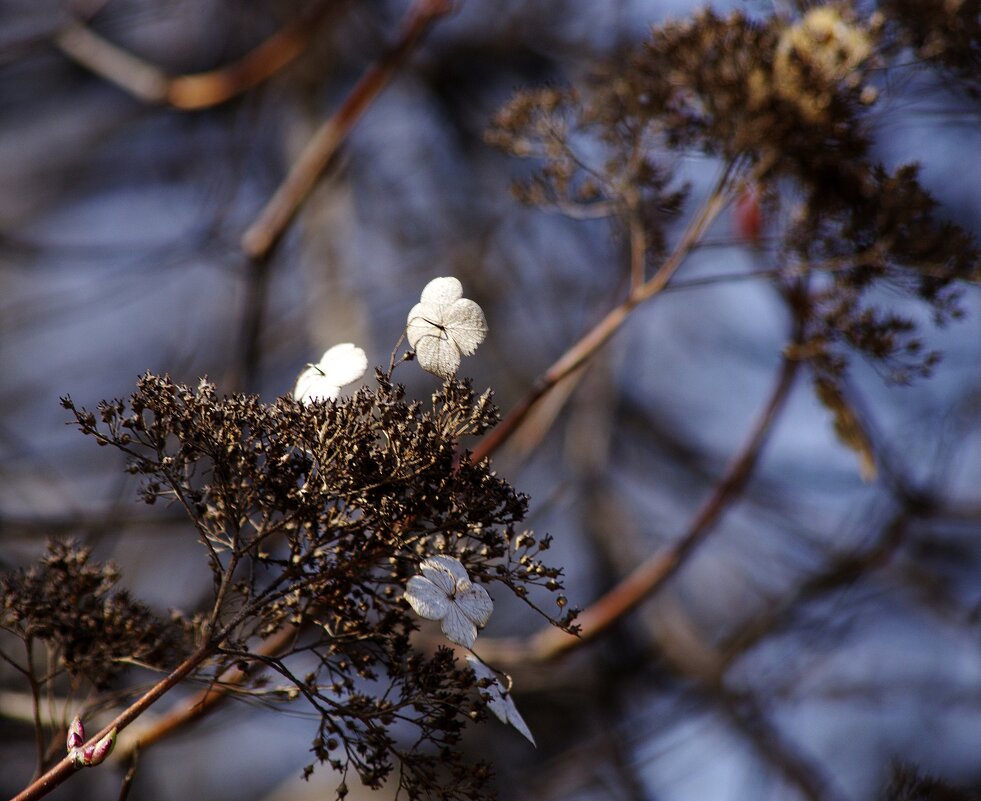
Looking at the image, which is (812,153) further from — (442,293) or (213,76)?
(213,76)

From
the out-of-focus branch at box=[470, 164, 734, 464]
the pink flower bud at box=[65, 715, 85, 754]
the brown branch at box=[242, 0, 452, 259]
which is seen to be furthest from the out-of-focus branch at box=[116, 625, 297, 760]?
the brown branch at box=[242, 0, 452, 259]

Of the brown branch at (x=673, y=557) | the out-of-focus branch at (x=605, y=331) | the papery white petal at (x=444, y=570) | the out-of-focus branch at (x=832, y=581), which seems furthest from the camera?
the out-of-focus branch at (x=832, y=581)

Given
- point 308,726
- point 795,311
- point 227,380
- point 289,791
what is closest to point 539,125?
point 795,311

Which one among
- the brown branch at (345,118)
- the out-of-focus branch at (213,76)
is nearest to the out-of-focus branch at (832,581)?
the brown branch at (345,118)

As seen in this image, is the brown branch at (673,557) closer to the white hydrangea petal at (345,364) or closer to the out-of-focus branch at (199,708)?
the out-of-focus branch at (199,708)

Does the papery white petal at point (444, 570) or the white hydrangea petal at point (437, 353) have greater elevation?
the white hydrangea petal at point (437, 353)

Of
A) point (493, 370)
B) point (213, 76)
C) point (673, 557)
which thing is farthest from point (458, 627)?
point (493, 370)
